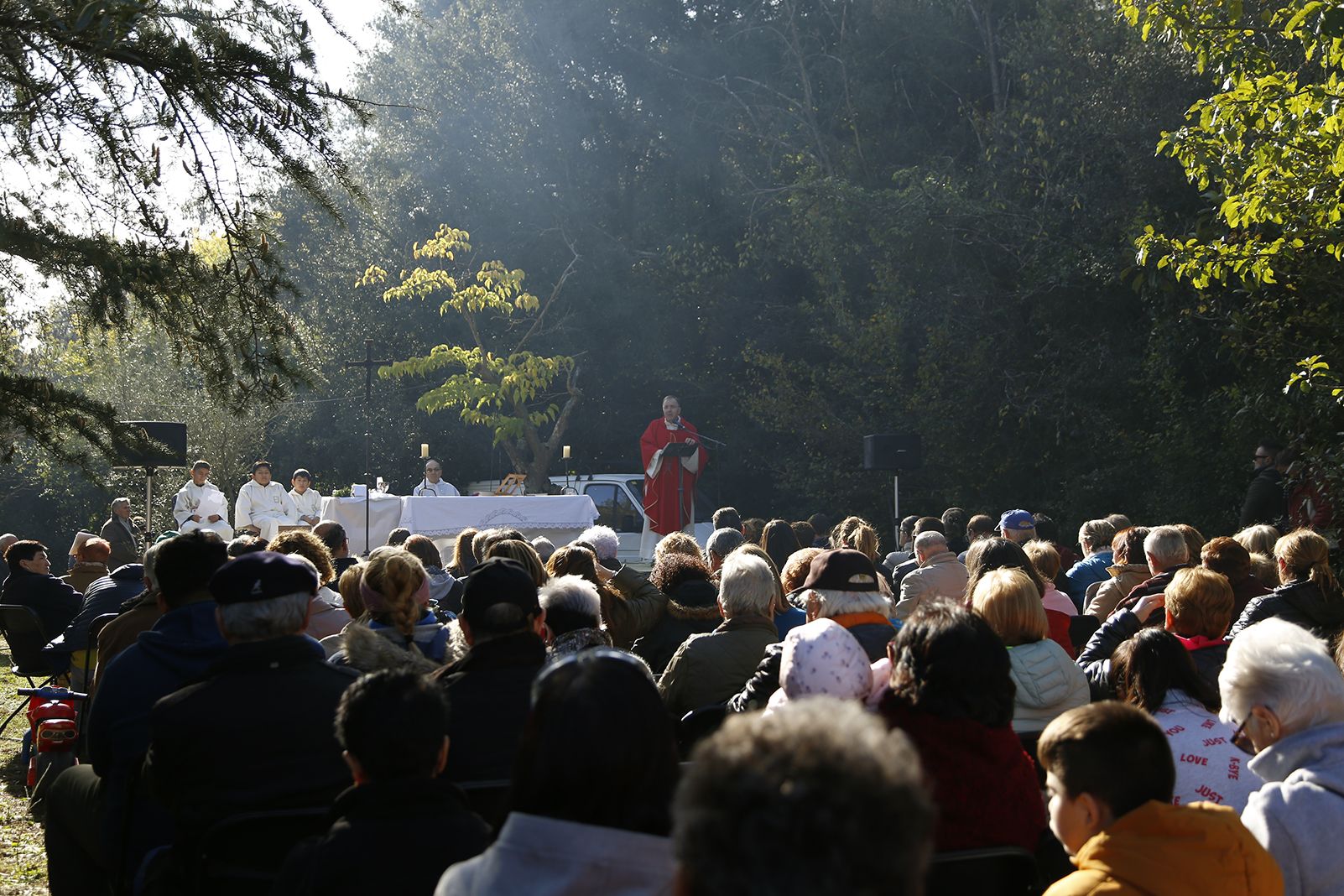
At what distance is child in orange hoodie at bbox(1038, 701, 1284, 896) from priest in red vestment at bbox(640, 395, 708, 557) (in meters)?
13.4

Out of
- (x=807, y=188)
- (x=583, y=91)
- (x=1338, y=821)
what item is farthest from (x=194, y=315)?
(x=583, y=91)

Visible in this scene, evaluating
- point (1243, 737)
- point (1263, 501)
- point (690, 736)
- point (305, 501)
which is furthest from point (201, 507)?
point (1243, 737)

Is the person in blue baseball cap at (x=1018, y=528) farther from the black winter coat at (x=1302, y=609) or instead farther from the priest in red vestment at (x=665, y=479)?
the priest in red vestment at (x=665, y=479)

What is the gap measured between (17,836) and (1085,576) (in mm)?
6092

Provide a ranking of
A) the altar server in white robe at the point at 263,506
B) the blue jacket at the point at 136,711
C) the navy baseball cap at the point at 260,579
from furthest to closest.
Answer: the altar server in white robe at the point at 263,506, the blue jacket at the point at 136,711, the navy baseball cap at the point at 260,579

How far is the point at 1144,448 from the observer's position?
15797 mm

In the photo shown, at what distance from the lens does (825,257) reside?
19.5m

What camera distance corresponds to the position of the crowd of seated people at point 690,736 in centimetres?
125

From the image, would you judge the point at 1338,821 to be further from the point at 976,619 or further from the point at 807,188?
the point at 807,188

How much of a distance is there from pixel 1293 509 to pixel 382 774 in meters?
11.3

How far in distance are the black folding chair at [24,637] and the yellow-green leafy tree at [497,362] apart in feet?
38.4

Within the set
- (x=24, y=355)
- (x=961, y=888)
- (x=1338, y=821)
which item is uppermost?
(x=24, y=355)

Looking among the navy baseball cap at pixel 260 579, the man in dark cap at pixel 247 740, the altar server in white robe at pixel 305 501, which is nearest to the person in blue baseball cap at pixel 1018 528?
the navy baseball cap at pixel 260 579

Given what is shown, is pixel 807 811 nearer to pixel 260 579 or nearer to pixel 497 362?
pixel 260 579
